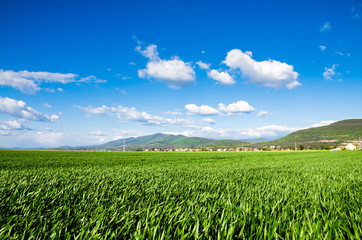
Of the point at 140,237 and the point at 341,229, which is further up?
the point at 140,237

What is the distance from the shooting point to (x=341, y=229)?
1801 mm

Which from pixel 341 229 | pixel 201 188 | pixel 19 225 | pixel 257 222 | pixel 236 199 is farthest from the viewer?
pixel 201 188

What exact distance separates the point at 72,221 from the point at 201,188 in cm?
233

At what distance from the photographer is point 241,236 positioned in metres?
1.56

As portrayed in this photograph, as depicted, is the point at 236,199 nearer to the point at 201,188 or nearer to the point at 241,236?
the point at 201,188

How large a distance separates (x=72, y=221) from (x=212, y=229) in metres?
1.33

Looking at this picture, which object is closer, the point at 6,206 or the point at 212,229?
the point at 212,229

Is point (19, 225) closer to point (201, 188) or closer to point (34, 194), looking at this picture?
point (34, 194)

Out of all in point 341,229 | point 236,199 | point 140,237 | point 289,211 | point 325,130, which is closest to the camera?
point 140,237

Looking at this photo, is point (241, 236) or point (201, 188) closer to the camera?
point (241, 236)

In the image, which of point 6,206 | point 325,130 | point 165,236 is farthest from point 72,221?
point 325,130

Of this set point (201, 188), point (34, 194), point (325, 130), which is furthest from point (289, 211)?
point (325, 130)

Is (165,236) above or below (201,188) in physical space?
above

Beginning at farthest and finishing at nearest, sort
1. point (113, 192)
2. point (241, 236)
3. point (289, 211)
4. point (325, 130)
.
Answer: point (325, 130)
point (113, 192)
point (289, 211)
point (241, 236)
